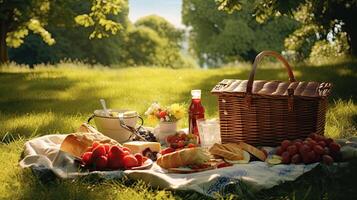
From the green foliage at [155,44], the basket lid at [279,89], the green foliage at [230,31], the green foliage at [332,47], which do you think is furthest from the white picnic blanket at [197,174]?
the green foliage at [155,44]

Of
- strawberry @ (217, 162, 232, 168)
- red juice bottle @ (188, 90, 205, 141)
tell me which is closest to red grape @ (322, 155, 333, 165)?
strawberry @ (217, 162, 232, 168)

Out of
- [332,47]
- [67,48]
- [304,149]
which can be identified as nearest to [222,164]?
[304,149]

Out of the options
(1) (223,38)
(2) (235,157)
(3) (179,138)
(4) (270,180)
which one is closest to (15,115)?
(3) (179,138)

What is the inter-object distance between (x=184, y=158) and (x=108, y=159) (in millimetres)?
612

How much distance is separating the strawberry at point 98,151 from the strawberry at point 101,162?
0.03 metres

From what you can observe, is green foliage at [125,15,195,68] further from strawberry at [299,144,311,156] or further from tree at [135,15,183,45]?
strawberry at [299,144,311,156]

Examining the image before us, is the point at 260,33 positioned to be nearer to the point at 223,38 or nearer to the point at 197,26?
the point at 223,38

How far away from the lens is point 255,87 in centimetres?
507

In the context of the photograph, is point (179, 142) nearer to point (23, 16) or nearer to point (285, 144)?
point (285, 144)

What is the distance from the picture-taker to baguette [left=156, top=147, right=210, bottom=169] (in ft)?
14.1

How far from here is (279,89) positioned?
495 centimetres

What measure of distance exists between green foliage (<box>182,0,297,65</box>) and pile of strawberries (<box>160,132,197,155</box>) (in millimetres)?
20696

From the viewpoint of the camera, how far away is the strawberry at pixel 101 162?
426cm

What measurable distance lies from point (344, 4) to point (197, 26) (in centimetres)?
1659
